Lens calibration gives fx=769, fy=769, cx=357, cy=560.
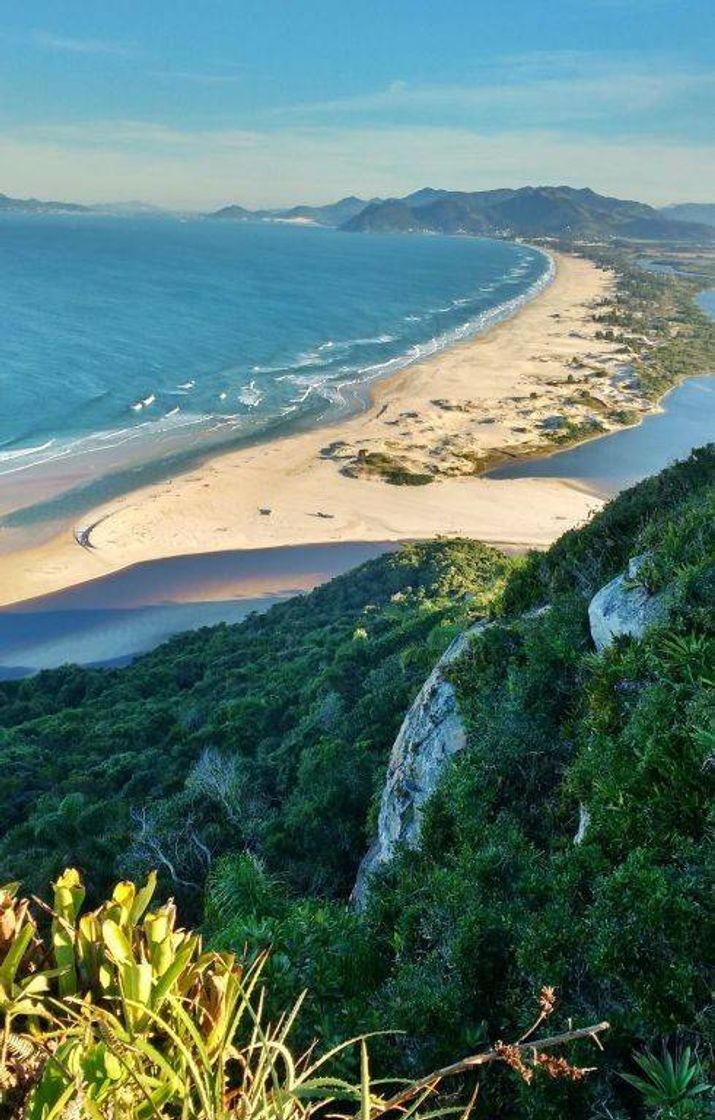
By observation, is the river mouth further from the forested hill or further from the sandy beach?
the forested hill

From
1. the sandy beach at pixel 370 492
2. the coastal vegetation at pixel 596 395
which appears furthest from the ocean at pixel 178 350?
the coastal vegetation at pixel 596 395

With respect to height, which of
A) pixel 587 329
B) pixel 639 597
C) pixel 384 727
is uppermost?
pixel 587 329


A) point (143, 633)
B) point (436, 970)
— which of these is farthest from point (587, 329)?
point (436, 970)

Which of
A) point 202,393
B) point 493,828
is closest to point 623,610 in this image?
point 493,828

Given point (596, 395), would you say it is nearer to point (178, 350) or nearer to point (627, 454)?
point (627, 454)

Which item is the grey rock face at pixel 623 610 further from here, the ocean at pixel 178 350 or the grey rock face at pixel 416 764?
the ocean at pixel 178 350

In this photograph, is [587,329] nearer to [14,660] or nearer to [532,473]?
[532,473]
